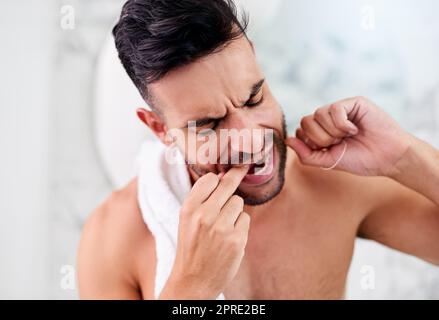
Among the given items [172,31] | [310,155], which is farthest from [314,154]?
[172,31]

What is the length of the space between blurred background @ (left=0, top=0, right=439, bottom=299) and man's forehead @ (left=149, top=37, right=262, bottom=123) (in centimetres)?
59

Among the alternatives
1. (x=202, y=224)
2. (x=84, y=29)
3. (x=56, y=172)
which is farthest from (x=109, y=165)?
(x=202, y=224)

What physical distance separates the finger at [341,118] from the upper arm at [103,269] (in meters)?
0.54

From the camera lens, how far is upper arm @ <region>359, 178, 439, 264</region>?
101 cm

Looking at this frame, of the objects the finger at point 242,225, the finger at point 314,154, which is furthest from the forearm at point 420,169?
A: the finger at point 242,225

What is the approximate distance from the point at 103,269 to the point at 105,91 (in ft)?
1.80

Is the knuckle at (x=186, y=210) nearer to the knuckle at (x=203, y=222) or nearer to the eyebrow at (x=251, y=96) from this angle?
the knuckle at (x=203, y=222)

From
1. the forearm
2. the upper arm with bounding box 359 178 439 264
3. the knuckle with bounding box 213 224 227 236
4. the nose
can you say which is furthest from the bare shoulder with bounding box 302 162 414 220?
the knuckle with bounding box 213 224 227 236

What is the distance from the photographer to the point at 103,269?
1088 mm

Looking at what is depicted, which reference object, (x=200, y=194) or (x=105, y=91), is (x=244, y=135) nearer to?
(x=200, y=194)

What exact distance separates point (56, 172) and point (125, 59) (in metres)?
0.83

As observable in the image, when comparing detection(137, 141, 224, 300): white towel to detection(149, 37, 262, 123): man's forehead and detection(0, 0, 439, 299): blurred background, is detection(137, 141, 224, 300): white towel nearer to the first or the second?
detection(149, 37, 262, 123): man's forehead

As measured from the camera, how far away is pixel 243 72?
2.74ft

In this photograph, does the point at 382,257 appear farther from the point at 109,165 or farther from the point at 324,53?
the point at 109,165
